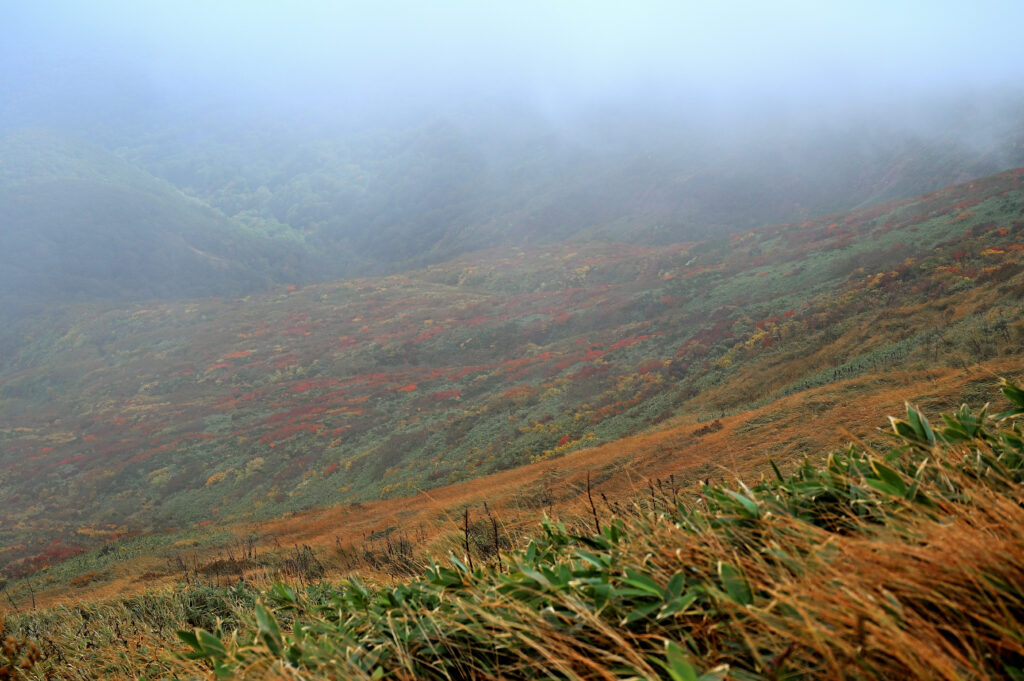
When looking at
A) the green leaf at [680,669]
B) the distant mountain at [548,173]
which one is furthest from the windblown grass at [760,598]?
the distant mountain at [548,173]

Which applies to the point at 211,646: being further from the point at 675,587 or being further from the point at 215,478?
the point at 215,478

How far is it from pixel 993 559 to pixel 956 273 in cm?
2560

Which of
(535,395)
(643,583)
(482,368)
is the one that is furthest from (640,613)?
(482,368)

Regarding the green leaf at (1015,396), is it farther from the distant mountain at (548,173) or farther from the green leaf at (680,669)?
the distant mountain at (548,173)

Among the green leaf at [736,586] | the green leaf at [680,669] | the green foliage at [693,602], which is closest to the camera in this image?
the green leaf at [680,669]

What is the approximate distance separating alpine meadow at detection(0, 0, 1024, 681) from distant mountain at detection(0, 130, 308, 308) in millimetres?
542

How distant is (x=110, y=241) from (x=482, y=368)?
213ft

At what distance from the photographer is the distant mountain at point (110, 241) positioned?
68500 mm

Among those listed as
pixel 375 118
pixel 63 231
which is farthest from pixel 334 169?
pixel 63 231

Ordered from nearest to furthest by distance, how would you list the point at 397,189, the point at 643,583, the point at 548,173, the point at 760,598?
the point at 760,598
the point at 643,583
the point at 548,173
the point at 397,189

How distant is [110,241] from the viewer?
7525 cm

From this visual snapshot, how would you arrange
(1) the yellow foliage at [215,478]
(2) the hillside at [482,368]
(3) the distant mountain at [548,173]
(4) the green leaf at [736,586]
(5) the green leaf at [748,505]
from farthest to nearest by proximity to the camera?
(3) the distant mountain at [548,173], (1) the yellow foliage at [215,478], (2) the hillside at [482,368], (5) the green leaf at [748,505], (4) the green leaf at [736,586]

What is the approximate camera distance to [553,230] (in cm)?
8262

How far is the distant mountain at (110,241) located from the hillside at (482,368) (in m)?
17.3
